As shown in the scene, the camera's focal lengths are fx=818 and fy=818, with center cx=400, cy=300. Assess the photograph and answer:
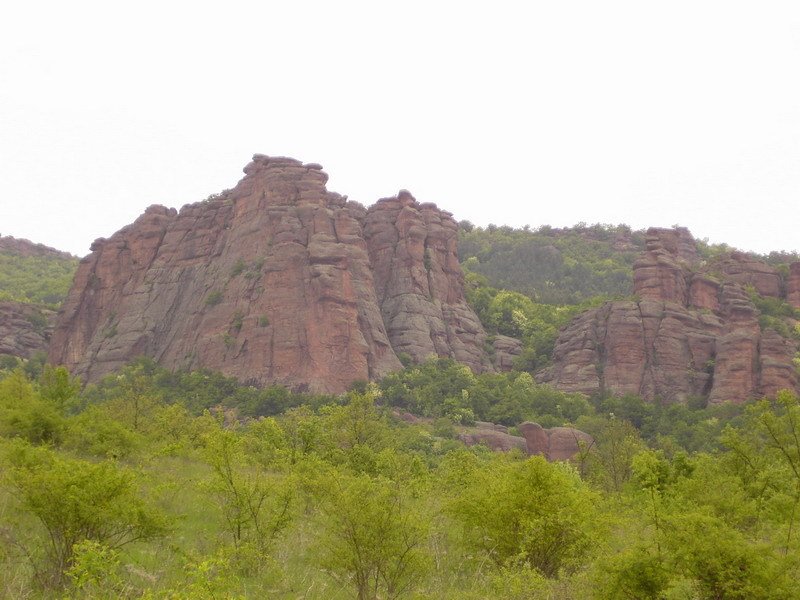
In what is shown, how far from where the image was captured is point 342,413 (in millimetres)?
32844

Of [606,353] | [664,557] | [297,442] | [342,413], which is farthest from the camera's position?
[606,353]

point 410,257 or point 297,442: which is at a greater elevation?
point 410,257

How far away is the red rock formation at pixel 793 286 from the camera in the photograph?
77312mm

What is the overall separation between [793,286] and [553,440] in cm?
3490

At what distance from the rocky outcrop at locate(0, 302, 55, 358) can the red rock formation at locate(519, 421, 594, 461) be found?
55.1 m

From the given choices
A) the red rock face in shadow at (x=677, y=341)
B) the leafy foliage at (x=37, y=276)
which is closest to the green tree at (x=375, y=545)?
the red rock face in shadow at (x=677, y=341)

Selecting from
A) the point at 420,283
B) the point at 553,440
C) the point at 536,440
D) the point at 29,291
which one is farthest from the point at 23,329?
the point at 553,440

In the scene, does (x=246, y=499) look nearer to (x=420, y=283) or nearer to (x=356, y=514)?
(x=356, y=514)

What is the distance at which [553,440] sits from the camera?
58.7m

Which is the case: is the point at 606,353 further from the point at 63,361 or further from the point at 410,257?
the point at 63,361

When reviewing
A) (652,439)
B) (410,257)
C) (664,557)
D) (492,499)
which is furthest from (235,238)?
(664,557)

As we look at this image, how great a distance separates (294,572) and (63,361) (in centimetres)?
7379

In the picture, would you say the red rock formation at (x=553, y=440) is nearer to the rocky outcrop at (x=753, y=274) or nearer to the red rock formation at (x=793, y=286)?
the rocky outcrop at (x=753, y=274)

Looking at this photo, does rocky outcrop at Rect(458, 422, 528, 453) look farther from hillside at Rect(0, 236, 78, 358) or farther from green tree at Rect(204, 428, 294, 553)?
hillside at Rect(0, 236, 78, 358)
